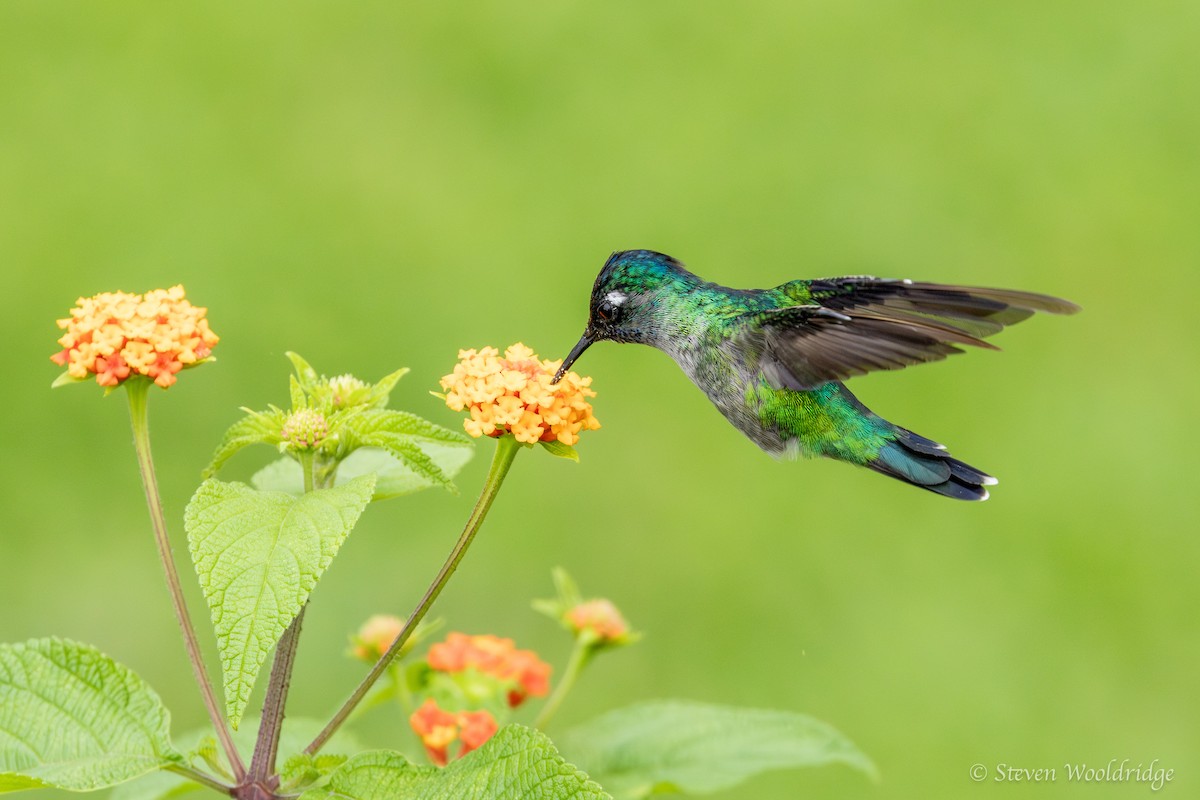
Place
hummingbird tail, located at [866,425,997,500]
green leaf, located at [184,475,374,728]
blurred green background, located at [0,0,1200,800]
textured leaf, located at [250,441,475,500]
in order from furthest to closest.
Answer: blurred green background, located at [0,0,1200,800] → hummingbird tail, located at [866,425,997,500] → textured leaf, located at [250,441,475,500] → green leaf, located at [184,475,374,728]

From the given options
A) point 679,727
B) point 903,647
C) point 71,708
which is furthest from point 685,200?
point 71,708

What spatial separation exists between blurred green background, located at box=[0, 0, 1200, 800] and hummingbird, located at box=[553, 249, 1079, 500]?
101 inches

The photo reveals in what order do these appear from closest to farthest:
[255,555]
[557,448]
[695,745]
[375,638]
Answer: [255,555] < [557,448] < [695,745] < [375,638]

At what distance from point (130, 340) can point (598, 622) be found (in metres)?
1.22

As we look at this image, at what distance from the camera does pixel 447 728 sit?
7.86 ft

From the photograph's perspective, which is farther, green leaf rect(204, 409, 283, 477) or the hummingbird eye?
the hummingbird eye

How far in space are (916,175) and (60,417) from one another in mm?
4076

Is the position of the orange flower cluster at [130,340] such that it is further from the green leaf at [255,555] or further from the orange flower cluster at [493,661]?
the orange flower cluster at [493,661]

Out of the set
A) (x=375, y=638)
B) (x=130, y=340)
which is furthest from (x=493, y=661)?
(x=130, y=340)

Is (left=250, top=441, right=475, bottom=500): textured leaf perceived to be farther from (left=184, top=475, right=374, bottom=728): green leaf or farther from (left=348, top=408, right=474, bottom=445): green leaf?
(left=184, top=475, right=374, bottom=728): green leaf

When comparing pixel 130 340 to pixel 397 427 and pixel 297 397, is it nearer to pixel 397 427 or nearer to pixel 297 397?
pixel 297 397

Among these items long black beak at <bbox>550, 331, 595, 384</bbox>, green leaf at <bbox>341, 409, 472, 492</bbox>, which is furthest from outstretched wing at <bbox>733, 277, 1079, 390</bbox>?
green leaf at <bbox>341, 409, 472, 492</bbox>

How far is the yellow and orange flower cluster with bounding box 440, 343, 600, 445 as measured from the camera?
6.74ft

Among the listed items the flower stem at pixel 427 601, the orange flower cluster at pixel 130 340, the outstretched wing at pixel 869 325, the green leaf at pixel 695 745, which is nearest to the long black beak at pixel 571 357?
the flower stem at pixel 427 601
